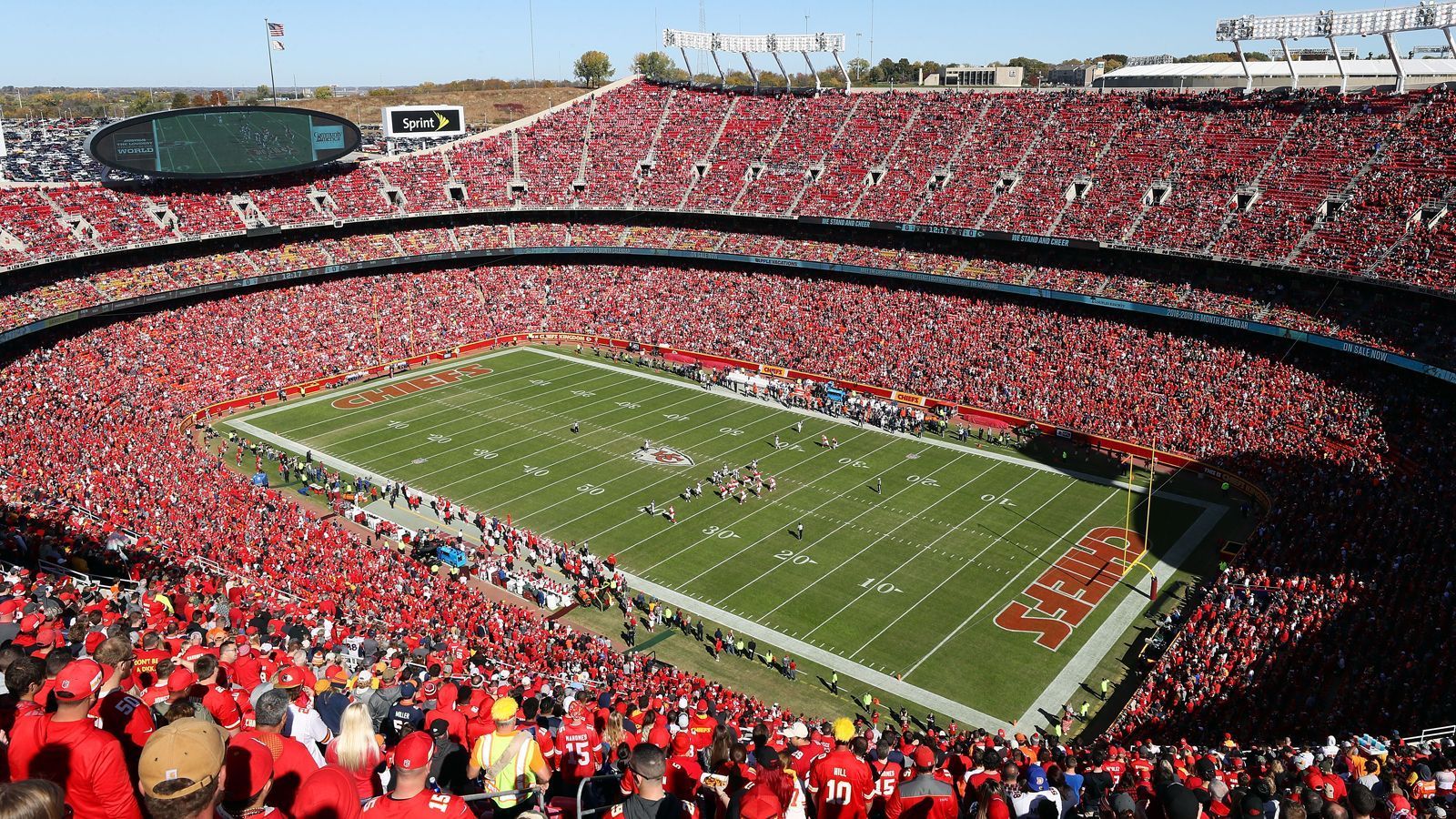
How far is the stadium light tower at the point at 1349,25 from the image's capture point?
42.9 meters

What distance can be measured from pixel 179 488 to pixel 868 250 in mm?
35322

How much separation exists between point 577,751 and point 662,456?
1194 inches

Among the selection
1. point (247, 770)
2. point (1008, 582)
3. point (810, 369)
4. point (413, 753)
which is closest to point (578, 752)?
point (413, 753)

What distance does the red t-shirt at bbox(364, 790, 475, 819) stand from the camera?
5.13 metres

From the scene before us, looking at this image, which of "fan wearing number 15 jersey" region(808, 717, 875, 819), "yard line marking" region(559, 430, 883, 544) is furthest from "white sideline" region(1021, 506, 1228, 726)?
"fan wearing number 15 jersey" region(808, 717, 875, 819)

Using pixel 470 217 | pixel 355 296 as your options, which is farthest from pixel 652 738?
pixel 470 217

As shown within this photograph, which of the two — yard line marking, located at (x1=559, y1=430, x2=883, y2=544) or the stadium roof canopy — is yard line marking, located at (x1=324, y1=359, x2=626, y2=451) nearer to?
yard line marking, located at (x1=559, y1=430, x2=883, y2=544)

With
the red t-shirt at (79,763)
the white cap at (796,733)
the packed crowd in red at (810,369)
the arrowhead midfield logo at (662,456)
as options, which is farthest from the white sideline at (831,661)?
the red t-shirt at (79,763)

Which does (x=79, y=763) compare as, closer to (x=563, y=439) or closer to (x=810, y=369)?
(x=563, y=439)

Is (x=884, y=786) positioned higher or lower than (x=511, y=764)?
lower

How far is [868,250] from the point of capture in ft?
174

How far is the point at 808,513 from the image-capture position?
3353 centimetres

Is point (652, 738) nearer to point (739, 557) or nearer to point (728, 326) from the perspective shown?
point (739, 557)

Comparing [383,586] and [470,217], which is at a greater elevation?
[470,217]
